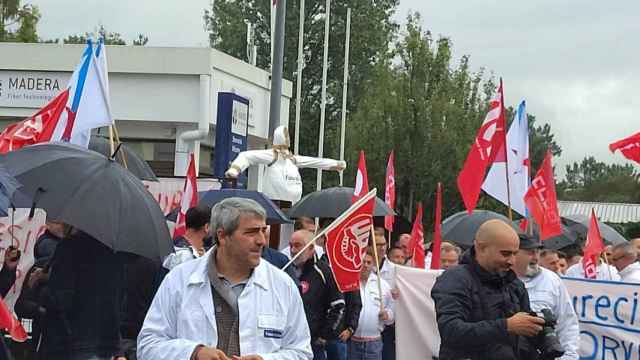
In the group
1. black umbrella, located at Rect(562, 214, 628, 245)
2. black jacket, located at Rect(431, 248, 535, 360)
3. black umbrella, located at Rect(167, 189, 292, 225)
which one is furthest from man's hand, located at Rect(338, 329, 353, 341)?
black umbrella, located at Rect(562, 214, 628, 245)

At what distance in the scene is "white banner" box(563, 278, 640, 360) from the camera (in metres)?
10.7

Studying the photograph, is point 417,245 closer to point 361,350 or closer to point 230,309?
point 361,350


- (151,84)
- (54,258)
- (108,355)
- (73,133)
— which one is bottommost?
(108,355)

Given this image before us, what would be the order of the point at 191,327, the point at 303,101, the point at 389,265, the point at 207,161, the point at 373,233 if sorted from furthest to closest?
1. the point at 303,101
2. the point at 207,161
3. the point at 389,265
4. the point at 373,233
5. the point at 191,327

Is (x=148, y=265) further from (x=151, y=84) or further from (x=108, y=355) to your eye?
(x=151, y=84)

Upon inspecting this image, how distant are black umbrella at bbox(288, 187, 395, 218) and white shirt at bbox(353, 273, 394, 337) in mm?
1205

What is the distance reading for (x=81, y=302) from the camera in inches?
282

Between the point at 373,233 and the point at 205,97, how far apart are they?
20.0 m

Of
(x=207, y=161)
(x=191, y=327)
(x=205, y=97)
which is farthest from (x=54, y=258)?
(x=207, y=161)

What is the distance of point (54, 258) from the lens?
7.28 meters

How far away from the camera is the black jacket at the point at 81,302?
23.4 ft

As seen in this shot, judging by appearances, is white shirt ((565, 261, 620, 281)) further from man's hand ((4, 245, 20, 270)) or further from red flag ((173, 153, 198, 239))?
man's hand ((4, 245, 20, 270))

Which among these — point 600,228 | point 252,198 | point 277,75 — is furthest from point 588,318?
point 600,228

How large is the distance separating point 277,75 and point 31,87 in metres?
17.9
